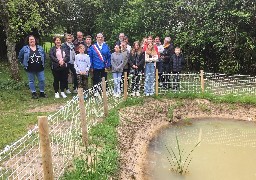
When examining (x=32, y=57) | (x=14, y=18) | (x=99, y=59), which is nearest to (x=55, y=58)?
(x=32, y=57)

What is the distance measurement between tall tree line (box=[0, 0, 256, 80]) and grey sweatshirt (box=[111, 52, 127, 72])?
3223 millimetres

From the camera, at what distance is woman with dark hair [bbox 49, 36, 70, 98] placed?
10.7 m

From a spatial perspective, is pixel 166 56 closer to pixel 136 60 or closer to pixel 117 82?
pixel 136 60

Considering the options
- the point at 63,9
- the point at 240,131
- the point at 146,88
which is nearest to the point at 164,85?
the point at 146,88

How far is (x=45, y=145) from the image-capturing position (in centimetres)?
495

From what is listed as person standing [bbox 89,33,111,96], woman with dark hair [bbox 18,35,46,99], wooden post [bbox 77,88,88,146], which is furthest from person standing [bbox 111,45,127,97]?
wooden post [bbox 77,88,88,146]

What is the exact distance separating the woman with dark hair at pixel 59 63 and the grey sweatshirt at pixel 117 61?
1.34 m

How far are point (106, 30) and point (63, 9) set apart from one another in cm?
249

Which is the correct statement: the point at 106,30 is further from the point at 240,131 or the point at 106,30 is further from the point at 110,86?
the point at 240,131

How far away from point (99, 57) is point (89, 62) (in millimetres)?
349

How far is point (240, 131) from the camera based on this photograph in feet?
31.2

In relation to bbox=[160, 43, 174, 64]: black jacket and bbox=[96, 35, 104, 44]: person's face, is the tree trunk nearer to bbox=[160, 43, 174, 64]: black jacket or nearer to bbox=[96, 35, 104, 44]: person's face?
bbox=[96, 35, 104, 44]: person's face

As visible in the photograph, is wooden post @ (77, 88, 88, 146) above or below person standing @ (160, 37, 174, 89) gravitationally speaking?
below

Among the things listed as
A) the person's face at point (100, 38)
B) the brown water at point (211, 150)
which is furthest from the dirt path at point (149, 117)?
the person's face at point (100, 38)
